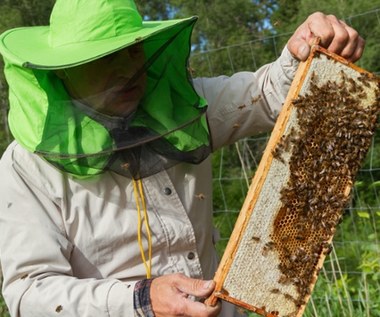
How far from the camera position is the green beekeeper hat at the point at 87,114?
2.64 meters

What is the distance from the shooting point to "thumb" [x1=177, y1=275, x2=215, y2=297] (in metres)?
2.33

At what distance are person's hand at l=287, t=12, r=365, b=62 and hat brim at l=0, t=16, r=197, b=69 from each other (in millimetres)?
412

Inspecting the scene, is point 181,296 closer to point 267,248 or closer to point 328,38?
point 267,248

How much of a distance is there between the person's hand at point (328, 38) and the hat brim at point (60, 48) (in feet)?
1.35

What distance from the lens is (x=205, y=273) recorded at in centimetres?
294

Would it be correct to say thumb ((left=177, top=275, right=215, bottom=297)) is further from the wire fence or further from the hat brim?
the wire fence

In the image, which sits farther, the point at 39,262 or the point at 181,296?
the point at 39,262

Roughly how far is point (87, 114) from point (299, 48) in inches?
31.3

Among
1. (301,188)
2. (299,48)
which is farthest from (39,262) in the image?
(299,48)

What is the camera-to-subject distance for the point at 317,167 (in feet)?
8.59

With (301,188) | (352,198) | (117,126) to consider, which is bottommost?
(352,198)

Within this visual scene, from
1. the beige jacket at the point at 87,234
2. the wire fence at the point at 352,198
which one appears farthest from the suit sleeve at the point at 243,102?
the wire fence at the point at 352,198

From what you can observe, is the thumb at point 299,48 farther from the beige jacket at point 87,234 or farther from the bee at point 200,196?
the bee at point 200,196

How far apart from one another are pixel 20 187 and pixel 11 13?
5699 mm
